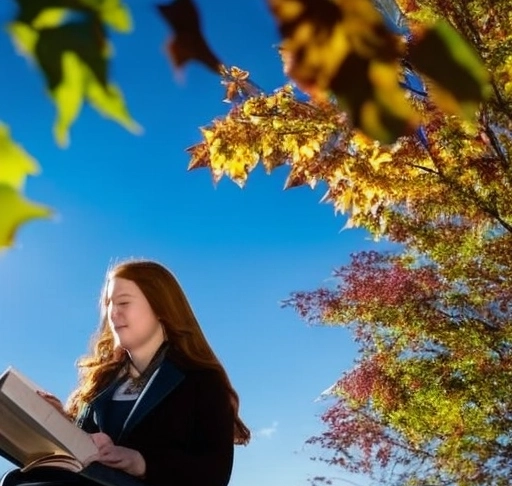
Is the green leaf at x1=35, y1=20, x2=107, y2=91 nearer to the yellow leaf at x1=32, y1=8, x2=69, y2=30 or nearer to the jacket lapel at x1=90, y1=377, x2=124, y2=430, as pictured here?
the yellow leaf at x1=32, y1=8, x2=69, y2=30

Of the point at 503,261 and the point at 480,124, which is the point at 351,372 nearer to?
the point at 503,261

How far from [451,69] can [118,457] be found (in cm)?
224

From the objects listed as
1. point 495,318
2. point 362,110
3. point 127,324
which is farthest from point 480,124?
point 362,110

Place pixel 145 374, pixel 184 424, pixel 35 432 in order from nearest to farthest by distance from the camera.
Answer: pixel 35 432 → pixel 184 424 → pixel 145 374

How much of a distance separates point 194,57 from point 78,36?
2.8 inches

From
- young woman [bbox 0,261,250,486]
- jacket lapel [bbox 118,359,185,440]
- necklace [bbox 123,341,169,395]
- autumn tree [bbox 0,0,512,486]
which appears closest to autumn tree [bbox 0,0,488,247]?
young woman [bbox 0,261,250,486]

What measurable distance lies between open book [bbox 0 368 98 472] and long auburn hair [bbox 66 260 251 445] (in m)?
0.62

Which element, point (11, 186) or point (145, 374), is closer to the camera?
point (11, 186)

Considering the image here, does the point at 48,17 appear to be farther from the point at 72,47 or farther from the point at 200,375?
the point at 200,375

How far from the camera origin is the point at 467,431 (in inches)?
297

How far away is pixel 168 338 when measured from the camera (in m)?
3.23

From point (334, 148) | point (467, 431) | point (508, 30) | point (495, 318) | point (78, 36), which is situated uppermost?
point (508, 30)

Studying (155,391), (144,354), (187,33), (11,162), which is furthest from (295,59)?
(144,354)

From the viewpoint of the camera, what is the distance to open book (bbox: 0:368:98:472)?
2.37m
